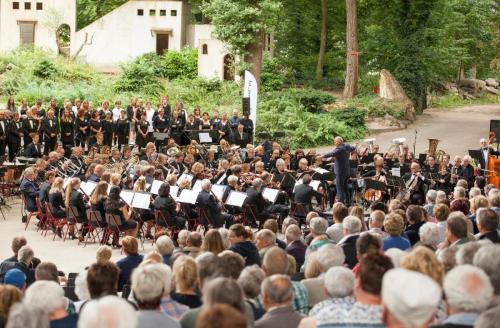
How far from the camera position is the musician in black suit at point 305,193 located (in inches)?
741

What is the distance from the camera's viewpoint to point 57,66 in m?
39.9

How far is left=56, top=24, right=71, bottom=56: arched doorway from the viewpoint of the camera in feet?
153

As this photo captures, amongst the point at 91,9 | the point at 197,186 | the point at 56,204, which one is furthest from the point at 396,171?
the point at 91,9

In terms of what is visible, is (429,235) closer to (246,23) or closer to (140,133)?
(140,133)

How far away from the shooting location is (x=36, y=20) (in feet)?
152

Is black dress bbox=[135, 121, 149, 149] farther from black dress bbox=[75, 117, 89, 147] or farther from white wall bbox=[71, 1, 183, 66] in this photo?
white wall bbox=[71, 1, 183, 66]

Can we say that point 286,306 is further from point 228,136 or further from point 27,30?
point 27,30

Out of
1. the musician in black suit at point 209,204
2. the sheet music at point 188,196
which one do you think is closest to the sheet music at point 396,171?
the musician in black suit at point 209,204

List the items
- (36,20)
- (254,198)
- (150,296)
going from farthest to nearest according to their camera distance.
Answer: (36,20) → (254,198) → (150,296)

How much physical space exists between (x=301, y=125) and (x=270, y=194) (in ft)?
49.5

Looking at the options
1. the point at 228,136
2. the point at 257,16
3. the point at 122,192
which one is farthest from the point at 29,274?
the point at 257,16

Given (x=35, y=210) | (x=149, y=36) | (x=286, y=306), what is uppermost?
(x=149, y=36)

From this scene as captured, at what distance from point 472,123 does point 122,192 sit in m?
25.5

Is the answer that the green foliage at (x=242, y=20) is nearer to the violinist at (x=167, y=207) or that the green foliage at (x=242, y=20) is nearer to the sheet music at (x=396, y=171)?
the sheet music at (x=396, y=171)
